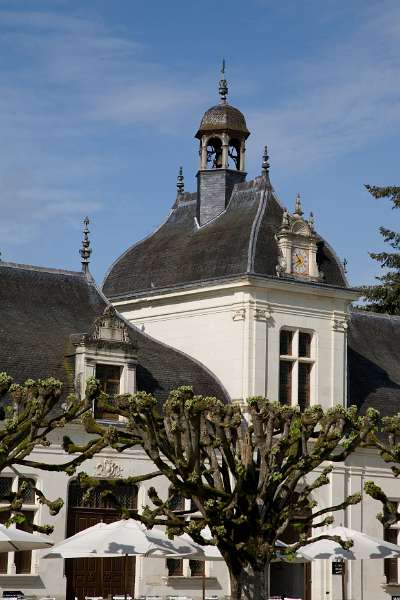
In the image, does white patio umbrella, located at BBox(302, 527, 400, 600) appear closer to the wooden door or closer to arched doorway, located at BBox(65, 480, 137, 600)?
arched doorway, located at BBox(65, 480, 137, 600)

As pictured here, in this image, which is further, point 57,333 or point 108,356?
point 57,333

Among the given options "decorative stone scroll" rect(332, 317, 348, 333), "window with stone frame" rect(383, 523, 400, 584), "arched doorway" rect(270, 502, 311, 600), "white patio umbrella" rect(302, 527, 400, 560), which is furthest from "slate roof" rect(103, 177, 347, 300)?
"white patio umbrella" rect(302, 527, 400, 560)

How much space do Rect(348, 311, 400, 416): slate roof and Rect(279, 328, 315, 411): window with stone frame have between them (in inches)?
88.4

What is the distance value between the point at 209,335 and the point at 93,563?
25.8 ft

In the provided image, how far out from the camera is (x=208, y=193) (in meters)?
43.7

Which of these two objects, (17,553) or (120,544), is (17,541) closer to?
(120,544)

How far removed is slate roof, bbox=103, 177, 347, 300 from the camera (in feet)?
133

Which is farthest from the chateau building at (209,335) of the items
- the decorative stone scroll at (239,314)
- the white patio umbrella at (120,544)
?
the white patio umbrella at (120,544)

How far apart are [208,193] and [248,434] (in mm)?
16512

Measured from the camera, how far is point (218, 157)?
4434 centimetres

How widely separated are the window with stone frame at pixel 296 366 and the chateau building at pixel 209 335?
5 cm

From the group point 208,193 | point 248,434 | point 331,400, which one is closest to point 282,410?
point 248,434

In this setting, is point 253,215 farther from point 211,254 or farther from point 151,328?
point 151,328

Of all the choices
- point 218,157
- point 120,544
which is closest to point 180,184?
point 218,157
